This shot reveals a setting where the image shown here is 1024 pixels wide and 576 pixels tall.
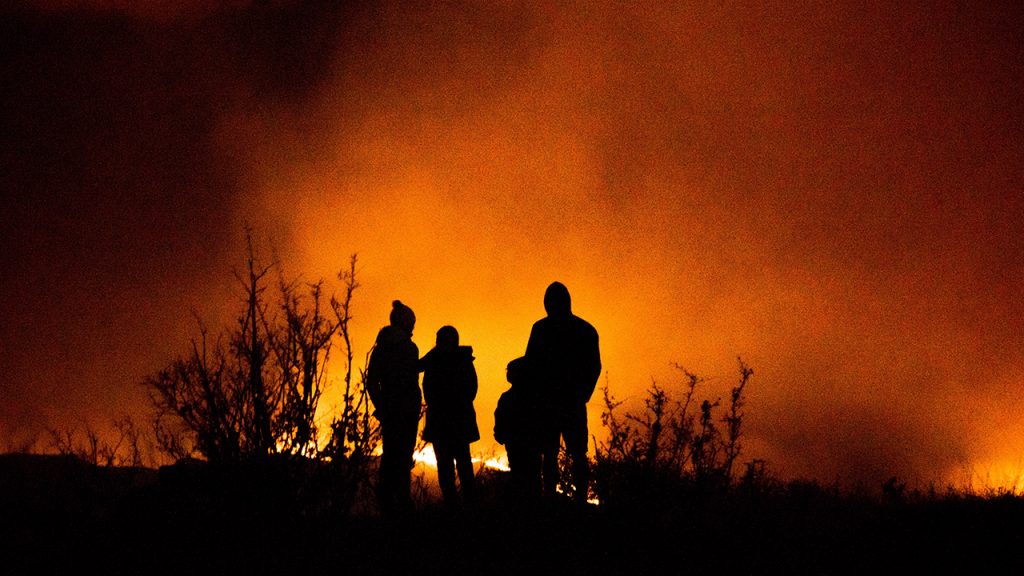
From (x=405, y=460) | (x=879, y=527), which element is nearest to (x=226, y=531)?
(x=405, y=460)

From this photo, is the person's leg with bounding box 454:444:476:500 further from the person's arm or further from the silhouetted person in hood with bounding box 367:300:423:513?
the person's arm

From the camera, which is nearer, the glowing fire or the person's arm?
the person's arm

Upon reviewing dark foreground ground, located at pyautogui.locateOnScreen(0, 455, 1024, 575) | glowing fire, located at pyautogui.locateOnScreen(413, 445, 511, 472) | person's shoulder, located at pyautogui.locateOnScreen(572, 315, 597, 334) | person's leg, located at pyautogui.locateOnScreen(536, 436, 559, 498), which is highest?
person's shoulder, located at pyautogui.locateOnScreen(572, 315, 597, 334)

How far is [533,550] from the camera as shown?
19.8ft

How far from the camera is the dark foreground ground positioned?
566 cm

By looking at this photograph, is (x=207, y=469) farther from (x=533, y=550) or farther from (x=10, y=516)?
(x=533, y=550)

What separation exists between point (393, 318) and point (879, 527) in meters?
4.72

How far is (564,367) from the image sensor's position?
7.93m

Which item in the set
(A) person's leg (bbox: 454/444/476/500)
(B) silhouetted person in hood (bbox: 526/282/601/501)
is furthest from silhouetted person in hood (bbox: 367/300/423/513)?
(B) silhouetted person in hood (bbox: 526/282/601/501)

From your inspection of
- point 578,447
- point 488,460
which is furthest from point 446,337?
point 578,447

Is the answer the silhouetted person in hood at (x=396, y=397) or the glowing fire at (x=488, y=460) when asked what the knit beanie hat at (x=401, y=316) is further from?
the glowing fire at (x=488, y=460)

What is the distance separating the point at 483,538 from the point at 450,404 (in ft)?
8.58

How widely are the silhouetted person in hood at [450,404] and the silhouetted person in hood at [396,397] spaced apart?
6.2 inches

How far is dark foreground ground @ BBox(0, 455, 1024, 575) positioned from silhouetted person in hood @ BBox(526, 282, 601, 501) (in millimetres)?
823
